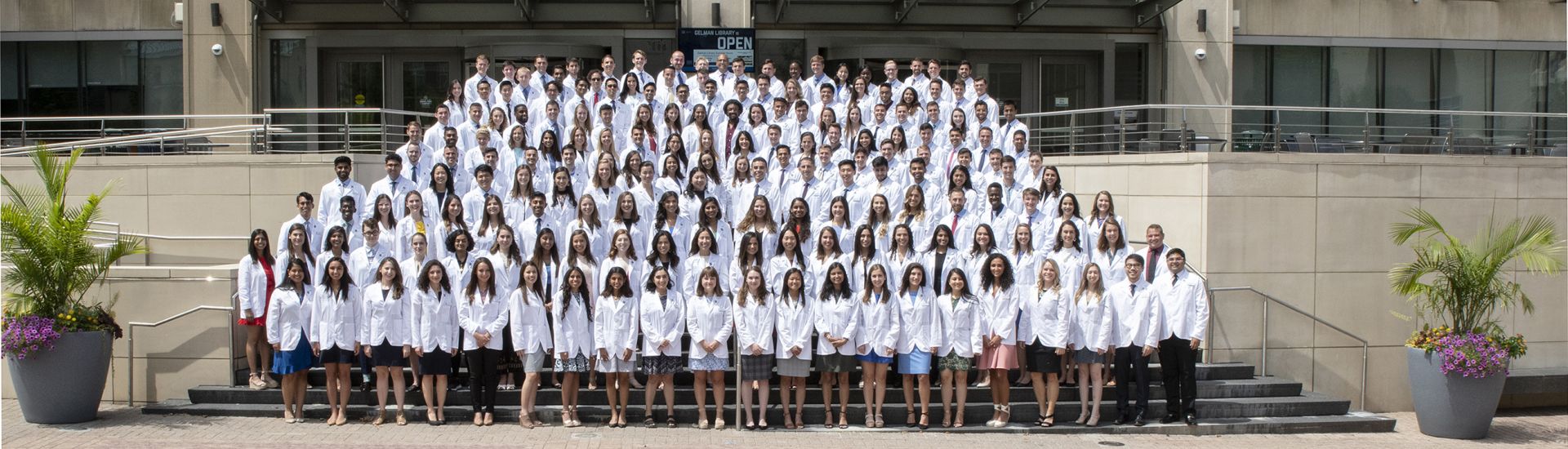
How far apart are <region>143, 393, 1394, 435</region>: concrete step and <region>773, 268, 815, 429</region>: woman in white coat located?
468 mm

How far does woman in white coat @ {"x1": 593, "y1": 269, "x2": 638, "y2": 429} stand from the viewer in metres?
10.8

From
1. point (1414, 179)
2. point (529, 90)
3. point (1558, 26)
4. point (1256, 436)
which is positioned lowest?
point (1256, 436)

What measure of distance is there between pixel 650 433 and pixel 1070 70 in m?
14.0

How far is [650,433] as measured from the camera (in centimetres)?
1082

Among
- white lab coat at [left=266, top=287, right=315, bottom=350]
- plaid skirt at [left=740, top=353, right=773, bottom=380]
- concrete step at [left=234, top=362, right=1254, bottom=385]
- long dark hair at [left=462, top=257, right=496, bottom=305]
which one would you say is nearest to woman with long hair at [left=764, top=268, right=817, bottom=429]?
plaid skirt at [left=740, top=353, right=773, bottom=380]

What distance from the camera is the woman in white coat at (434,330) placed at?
426 inches

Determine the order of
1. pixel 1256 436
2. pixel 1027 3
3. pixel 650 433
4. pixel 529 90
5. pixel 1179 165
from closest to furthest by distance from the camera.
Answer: pixel 650 433
pixel 1256 436
pixel 1179 165
pixel 529 90
pixel 1027 3

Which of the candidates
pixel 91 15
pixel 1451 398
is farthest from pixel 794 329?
pixel 91 15

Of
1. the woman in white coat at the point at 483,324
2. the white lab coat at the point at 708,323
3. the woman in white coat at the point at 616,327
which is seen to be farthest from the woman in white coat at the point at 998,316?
the woman in white coat at the point at 483,324

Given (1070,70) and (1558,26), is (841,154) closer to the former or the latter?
(1070,70)

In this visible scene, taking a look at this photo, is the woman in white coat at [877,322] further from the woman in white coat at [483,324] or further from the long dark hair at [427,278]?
the long dark hair at [427,278]

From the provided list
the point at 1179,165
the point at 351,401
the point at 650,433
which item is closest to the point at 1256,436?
the point at 1179,165

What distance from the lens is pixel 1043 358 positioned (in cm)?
1119

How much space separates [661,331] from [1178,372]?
15.2 ft
